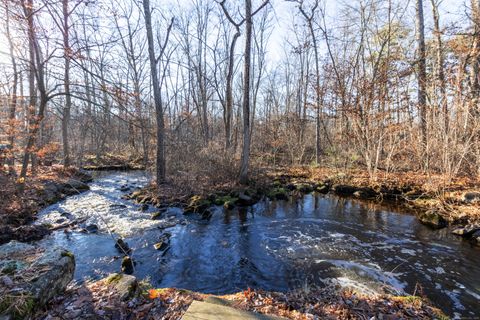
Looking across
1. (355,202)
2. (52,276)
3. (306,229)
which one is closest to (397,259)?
(306,229)

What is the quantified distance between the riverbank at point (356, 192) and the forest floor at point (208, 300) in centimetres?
499

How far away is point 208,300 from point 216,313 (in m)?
0.47

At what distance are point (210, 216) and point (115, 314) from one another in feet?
18.5

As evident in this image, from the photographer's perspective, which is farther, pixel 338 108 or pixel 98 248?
pixel 338 108

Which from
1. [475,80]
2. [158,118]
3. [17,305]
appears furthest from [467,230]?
[158,118]

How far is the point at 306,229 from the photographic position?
7301 mm

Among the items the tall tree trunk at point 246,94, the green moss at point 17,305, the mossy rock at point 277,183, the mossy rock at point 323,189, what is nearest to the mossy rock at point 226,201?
the tall tree trunk at point 246,94

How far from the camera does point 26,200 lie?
8227mm

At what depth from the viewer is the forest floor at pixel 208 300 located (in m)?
2.81

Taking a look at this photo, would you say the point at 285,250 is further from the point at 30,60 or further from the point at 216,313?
the point at 30,60

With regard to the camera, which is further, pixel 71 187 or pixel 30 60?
pixel 71 187

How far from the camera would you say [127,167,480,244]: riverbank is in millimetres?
7430

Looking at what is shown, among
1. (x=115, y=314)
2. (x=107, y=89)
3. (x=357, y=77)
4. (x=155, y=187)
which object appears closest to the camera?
(x=115, y=314)

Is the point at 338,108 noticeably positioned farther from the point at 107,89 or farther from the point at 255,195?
the point at 107,89
